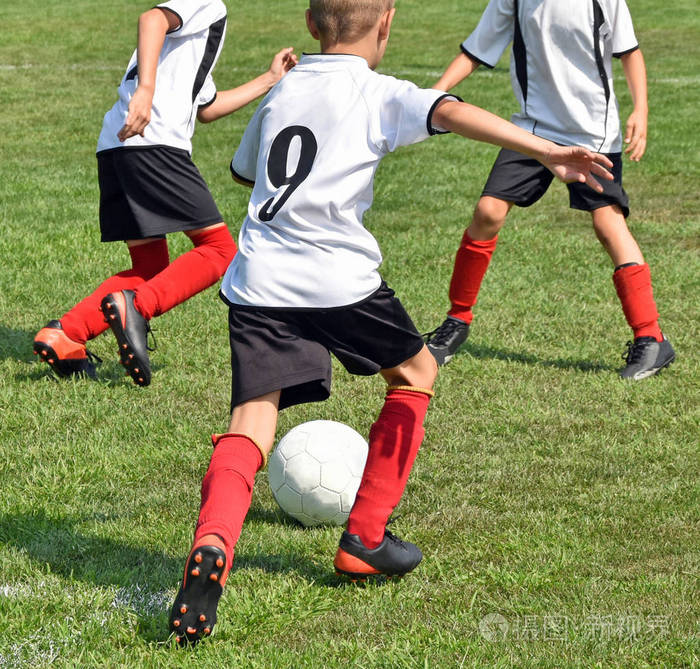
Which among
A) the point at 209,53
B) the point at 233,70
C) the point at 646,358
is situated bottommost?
the point at 233,70

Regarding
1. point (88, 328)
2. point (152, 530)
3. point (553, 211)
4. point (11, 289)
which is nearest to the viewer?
point (152, 530)

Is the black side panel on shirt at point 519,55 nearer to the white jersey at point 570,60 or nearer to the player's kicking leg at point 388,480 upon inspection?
the white jersey at point 570,60

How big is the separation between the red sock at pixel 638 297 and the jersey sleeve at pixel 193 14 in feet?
7.71

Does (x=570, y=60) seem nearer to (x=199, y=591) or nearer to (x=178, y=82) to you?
(x=178, y=82)

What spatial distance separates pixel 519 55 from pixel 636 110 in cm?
66

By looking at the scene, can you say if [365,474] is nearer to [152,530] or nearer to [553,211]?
[152,530]

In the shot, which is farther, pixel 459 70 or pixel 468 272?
pixel 468 272

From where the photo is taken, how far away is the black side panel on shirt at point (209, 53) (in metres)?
5.07

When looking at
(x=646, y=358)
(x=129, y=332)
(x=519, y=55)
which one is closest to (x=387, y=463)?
(x=129, y=332)

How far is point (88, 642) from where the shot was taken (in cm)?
292

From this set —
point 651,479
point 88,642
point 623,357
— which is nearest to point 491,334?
point 623,357

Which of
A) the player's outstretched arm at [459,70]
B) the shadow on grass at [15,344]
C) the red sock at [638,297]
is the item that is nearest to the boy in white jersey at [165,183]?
the shadow on grass at [15,344]

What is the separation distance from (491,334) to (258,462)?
3.07 meters

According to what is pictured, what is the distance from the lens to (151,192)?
5.08 metres
